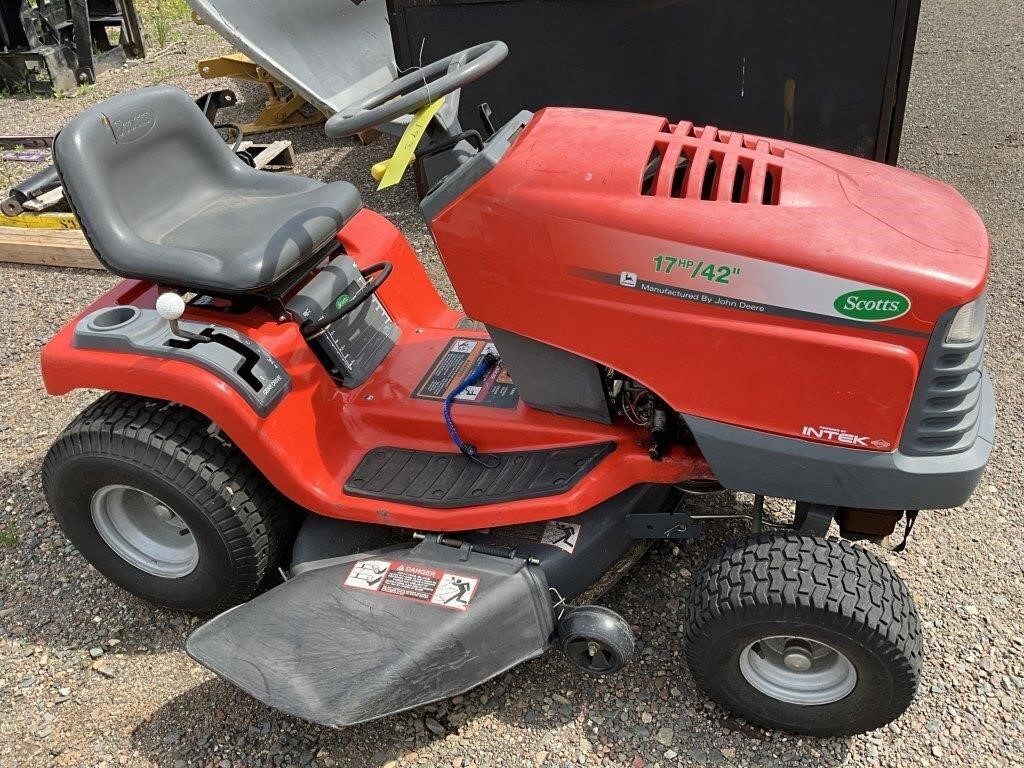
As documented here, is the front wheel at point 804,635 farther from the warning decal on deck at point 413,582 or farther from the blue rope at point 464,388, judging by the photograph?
the blue rope at point 464,388

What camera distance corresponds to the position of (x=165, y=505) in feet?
7.92

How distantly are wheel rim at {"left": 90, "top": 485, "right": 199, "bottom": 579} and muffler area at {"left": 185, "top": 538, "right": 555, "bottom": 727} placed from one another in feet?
1.30

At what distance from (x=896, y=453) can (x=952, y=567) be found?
94 centimetres

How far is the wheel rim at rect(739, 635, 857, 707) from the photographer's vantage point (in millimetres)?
2062

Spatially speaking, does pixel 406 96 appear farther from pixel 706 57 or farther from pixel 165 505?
pixel 706 57

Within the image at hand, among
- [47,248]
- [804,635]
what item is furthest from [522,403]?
[47,248]

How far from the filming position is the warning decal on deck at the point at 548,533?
2260mm

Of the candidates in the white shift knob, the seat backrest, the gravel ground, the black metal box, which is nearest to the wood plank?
the gravel ground

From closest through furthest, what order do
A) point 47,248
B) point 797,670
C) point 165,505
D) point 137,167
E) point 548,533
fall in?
point 797,670
point 548,533
point 165,505
point 137,167
point 47,248

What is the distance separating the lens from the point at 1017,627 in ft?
7.86

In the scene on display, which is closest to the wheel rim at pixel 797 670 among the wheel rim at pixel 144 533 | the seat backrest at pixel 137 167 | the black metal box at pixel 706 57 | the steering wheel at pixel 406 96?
the steering wheel at pixel 406 96

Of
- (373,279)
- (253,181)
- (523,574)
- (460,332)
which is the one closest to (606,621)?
(523,574)

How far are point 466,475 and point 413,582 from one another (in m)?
0.31

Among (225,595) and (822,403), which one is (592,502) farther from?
(225,595)
